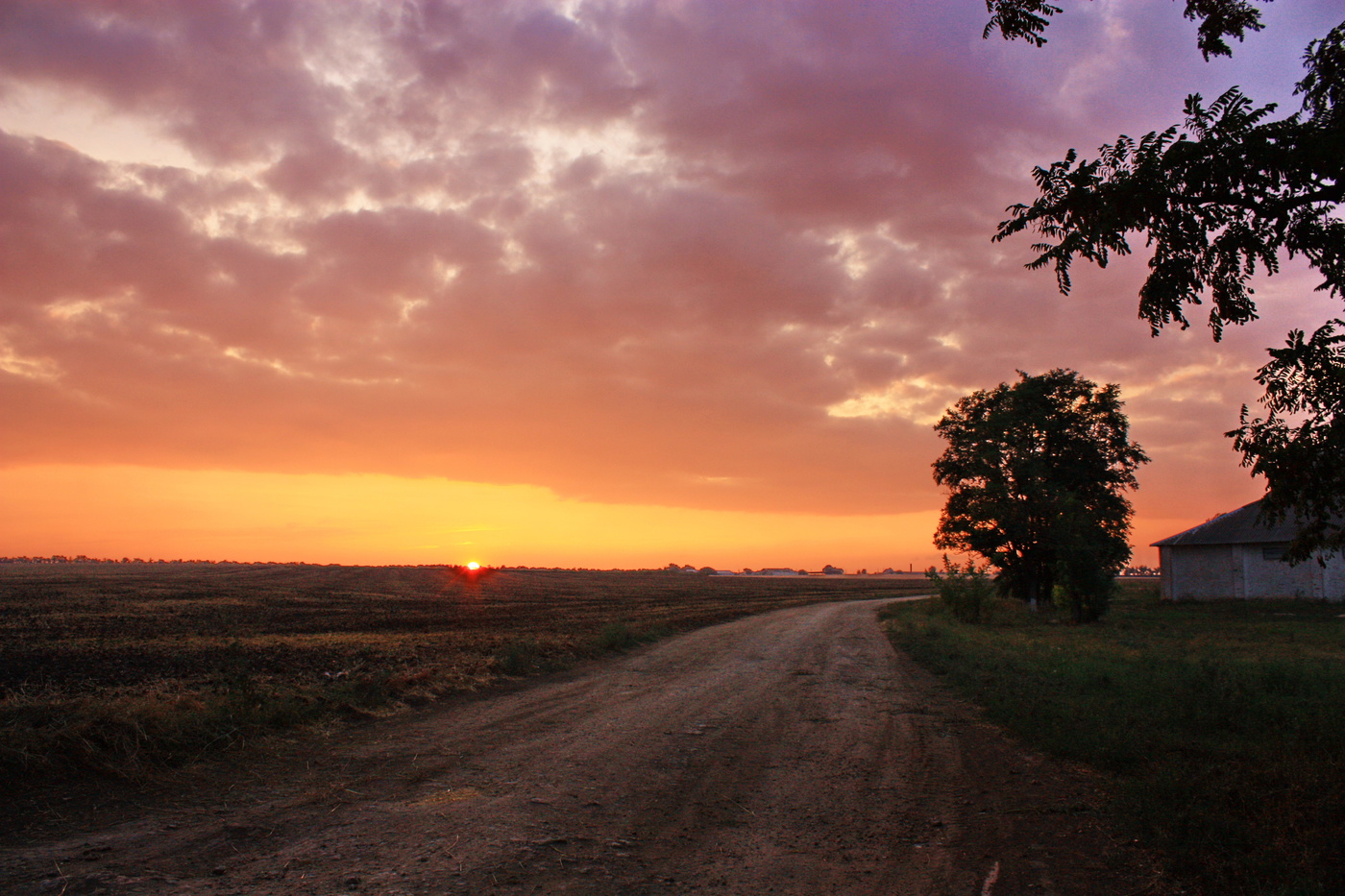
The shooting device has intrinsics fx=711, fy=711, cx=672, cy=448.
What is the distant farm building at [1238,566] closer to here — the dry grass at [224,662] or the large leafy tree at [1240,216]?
the dry grass at [224,662]

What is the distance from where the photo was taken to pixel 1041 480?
35.8 meters

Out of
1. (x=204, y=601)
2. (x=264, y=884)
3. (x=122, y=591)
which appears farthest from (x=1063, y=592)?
(x=122, y=591)

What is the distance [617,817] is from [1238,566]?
50.6 meters

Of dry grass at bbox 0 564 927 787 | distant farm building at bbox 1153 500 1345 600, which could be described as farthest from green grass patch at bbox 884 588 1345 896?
distant farm building at bbox 1153 500 1345 600

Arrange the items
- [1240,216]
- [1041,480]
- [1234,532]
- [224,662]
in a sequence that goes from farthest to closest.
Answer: [1234,532], [1041,480], [224,662], [1240,216]

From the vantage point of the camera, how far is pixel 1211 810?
20.7 ft

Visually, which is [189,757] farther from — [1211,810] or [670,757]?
[1211,810]

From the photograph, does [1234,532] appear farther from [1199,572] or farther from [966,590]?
[966,590]

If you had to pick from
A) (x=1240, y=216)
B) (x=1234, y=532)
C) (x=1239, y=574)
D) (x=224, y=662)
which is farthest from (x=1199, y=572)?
(x=224, y=662)

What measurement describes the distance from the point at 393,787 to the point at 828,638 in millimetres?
19672

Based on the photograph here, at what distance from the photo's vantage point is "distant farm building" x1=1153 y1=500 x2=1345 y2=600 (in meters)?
40.1

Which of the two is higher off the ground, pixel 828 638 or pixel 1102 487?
pixel 1102 487

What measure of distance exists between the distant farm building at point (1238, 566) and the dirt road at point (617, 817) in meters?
42.1

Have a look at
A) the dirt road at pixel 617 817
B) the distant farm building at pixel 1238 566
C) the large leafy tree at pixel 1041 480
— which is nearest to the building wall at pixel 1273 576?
the distant farm building at pixel 1238 566
